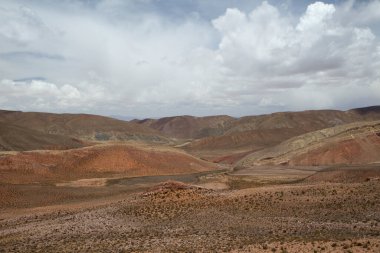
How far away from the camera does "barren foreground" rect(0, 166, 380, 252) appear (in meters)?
22.3

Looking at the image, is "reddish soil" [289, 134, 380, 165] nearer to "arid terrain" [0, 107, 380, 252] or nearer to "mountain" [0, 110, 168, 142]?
"arid terrain" [0, 107, 380, 252]

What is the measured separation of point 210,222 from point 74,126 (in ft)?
547

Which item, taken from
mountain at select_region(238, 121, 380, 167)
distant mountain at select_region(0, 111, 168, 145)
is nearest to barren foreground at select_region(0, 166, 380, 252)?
mountain at select_region(238, 121, 380, 167)

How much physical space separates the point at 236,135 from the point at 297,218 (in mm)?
135303

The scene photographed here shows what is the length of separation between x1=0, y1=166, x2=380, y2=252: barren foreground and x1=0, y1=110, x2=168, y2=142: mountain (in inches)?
5574

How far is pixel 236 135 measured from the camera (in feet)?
536

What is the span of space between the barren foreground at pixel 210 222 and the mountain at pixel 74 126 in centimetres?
14159

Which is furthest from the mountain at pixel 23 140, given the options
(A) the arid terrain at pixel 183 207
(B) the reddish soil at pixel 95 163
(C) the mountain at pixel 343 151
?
(C) the mountain at pixel 343 151

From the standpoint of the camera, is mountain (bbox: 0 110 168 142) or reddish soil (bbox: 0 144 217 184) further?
mountain (bbox: 0 110 168 142)

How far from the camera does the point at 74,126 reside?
188 m

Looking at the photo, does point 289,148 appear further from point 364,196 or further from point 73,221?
point 73,221

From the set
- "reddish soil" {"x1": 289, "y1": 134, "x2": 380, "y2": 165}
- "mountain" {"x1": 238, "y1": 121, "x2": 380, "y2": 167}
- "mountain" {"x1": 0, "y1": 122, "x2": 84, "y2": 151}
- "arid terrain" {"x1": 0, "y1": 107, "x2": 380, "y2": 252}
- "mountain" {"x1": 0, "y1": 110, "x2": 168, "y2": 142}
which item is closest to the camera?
"arid terrain" {"x1": 0, "y1": 107, "x2": 380, "y2": 252}

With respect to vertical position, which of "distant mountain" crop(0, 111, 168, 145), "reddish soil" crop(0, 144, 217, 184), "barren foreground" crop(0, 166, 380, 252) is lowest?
"barren foreground" crop(0, 166, 380, 252)

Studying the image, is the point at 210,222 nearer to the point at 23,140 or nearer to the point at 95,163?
the point at 95,163
